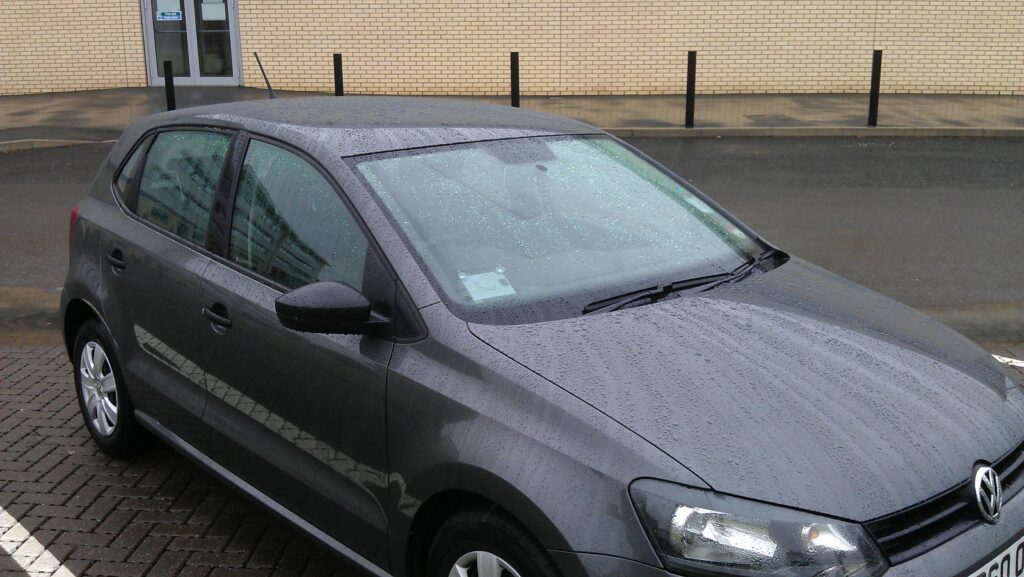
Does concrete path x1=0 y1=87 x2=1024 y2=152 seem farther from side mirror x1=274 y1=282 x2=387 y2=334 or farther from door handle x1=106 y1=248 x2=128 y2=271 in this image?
side mirror x1=274 y1=282 x2=387 y2=334

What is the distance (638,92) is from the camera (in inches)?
755

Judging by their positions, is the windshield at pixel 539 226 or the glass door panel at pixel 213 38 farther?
the glass door panel at pixel 213 38

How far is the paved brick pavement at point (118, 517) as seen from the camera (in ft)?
12.3

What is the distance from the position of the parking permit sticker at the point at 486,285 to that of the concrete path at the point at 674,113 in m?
11.6

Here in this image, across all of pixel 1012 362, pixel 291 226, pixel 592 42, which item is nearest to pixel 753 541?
pixel 291 226

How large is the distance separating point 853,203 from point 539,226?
7.40m

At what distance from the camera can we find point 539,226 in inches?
137

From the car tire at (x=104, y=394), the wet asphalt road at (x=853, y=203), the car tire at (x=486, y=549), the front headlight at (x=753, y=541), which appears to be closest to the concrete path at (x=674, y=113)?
the wet asphalt road at (x=853, y=203)

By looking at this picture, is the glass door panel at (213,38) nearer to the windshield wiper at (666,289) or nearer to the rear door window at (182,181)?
the rear door window at (182,181)

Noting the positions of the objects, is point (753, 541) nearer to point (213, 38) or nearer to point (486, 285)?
point (486, 285)

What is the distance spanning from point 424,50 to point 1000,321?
14200mm

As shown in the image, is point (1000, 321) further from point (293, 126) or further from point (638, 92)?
point (638, 92)

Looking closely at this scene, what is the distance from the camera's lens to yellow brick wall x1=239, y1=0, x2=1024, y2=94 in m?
18.8

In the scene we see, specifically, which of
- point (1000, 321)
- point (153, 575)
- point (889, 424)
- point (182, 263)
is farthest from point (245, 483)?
point (1000, 321)
